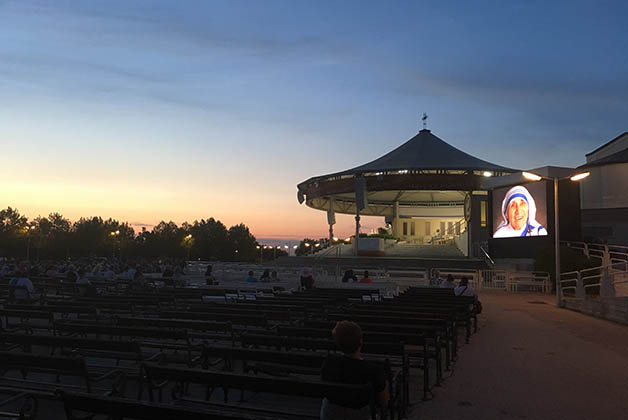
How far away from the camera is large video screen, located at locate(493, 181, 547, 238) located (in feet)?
105

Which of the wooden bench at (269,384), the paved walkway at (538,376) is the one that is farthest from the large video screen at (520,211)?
the wooden bench at (269,384)

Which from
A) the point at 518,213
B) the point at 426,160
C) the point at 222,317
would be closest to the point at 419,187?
the point at 426,160

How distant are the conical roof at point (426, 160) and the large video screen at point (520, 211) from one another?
786 cm

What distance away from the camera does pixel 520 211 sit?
34375 mm

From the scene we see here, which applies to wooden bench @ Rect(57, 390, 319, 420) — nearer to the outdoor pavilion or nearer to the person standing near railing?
the person standing near railing

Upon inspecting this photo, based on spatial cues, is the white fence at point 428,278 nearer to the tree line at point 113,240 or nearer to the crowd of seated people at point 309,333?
the crowd of seated people at point 309,333

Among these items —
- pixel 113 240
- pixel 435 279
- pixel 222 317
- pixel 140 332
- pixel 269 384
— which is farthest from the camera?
pixel 113 240

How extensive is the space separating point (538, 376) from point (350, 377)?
5267mm

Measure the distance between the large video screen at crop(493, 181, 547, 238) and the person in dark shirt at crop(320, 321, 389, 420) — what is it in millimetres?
30817

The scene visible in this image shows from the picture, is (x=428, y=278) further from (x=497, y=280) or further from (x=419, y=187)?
(x=419, y=187)

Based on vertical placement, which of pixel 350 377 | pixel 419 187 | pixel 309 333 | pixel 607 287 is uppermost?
pixel 419 187

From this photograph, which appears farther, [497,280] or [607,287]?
[497,280]

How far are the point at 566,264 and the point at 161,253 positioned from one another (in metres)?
88.1

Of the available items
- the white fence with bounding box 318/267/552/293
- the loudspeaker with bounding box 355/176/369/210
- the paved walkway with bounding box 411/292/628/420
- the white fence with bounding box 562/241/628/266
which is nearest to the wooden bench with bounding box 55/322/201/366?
the paved walkway with bounding box 411/292/628/420
